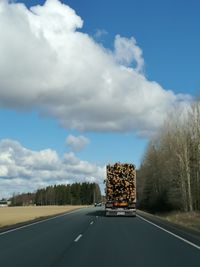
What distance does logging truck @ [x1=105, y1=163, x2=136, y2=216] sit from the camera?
133ft

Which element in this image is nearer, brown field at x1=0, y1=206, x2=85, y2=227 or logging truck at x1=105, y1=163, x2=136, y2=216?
logging truck at x1=105, y1=163, x2=136, y2=216

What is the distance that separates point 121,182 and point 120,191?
804 millimetres

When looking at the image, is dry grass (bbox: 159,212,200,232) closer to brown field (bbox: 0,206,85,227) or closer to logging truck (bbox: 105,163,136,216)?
logging truck (bbox: 105,163,136,216)

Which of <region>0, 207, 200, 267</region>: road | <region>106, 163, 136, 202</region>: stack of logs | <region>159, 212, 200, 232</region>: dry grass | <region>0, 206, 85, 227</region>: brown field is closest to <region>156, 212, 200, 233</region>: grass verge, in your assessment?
<region>159, 212, 200, 232</region>: dry grass

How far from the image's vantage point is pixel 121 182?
4141 centimetres

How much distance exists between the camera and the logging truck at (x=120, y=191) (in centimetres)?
4069

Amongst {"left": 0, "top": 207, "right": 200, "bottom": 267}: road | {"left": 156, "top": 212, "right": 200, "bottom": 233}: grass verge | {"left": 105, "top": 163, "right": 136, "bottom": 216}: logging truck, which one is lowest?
{"left": 0, "top": 207, "right": 200, "bottom": 267}: road

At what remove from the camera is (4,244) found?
58.5 ft

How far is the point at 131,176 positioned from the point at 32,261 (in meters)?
29.2

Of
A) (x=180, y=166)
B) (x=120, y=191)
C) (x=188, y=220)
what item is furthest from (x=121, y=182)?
(x=180, y=166)

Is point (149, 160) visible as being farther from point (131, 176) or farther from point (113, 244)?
point (113, 244)

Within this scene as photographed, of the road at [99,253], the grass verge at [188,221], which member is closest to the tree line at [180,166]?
the grass verge at [188,221]

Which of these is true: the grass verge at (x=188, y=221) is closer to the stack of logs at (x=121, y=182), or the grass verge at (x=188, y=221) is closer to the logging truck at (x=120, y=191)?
the logging truck at (x=120, y=191)

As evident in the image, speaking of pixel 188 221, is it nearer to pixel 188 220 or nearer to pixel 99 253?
pixel 188 220
